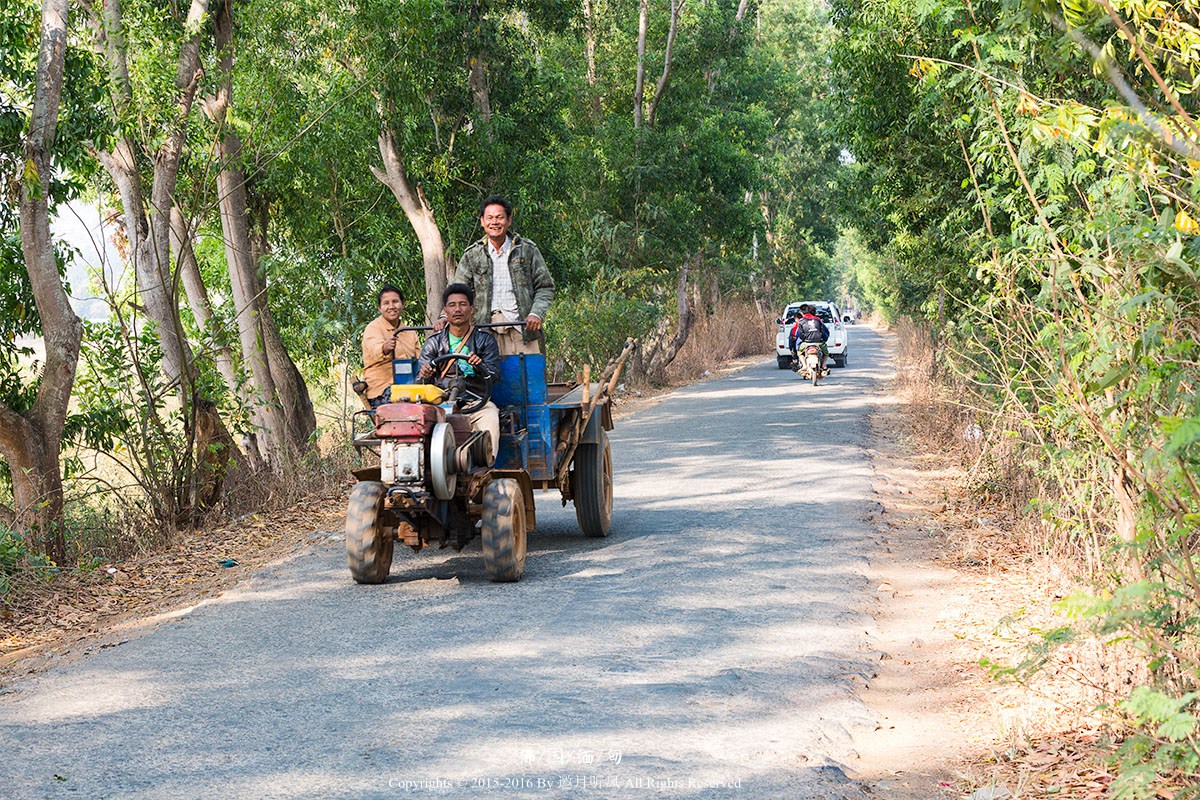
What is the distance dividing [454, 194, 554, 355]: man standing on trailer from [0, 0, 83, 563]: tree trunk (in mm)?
3324

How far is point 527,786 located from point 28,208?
774 centimetres

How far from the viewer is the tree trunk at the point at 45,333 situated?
10508 millimetres

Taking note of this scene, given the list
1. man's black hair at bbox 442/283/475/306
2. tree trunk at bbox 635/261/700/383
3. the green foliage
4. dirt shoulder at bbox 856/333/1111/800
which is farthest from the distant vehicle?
man's black hair at bbox 442/283/475/306

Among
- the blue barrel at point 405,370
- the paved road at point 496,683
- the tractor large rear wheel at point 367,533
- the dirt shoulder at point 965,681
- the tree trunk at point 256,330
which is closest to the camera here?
the paved road at point 496,683

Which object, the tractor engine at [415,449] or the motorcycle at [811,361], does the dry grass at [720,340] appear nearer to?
the motorcycle at [811,361]

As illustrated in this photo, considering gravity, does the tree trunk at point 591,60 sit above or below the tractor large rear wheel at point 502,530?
above

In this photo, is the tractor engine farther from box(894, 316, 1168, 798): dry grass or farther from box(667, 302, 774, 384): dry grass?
box(667, 302, 774, 384): dry grass

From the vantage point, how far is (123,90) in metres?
12.6

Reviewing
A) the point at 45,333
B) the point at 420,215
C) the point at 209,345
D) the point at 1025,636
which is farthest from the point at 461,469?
the point at 420,215

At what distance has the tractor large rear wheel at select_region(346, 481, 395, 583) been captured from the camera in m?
8.56

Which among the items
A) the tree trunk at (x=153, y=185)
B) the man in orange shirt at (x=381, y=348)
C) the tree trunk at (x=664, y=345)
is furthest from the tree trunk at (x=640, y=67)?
the man in orange shirt at (x=381, y=348)

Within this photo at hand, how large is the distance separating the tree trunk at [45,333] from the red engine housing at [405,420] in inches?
142

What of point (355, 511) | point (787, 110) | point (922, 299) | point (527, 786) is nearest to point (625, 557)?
point (355, 511)

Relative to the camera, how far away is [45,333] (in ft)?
35.6
